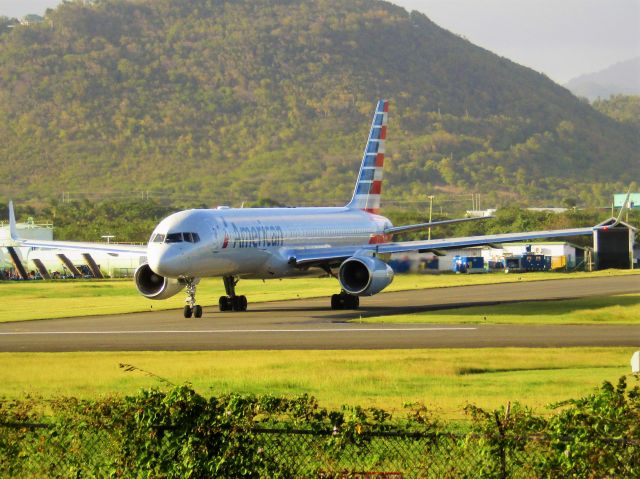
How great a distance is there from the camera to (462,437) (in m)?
14.7

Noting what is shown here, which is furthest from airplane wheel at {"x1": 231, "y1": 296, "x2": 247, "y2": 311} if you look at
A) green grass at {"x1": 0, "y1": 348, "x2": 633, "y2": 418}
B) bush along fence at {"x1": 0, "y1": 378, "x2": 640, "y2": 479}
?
bush along fence at {"x1": 0, "y1": 378, "x2": 640, "y2": 479}

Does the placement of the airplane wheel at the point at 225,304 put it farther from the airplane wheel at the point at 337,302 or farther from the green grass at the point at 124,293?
the green grass at the point at 124,293

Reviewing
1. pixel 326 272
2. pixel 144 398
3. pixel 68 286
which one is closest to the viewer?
pixel 144 398

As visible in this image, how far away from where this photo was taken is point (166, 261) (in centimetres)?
4581

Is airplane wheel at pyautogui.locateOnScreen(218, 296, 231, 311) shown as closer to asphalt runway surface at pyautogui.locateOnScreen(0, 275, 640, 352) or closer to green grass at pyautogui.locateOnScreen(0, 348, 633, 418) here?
asphalt runway surface at pyautogui.locateOnScreen(0, 275, 640, 352)

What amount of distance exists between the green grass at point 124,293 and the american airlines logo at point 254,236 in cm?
729

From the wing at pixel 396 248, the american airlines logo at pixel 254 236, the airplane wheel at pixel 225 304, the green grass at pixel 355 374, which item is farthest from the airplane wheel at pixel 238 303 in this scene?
the green grass at pixel 355 374

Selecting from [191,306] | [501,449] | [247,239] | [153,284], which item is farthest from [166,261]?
[501,449]

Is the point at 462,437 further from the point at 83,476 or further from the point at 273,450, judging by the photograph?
the point at 83,476

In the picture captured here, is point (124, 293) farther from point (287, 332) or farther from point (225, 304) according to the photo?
point (287, 332)

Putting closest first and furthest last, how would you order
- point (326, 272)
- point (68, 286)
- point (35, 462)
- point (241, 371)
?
point (35, 462) → point (241, 371) → point (326, 272) → point (68, 286)

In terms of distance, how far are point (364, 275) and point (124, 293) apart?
23.9 metres

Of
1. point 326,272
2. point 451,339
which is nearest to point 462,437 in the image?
point 451,339

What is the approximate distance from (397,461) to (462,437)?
133 inches
